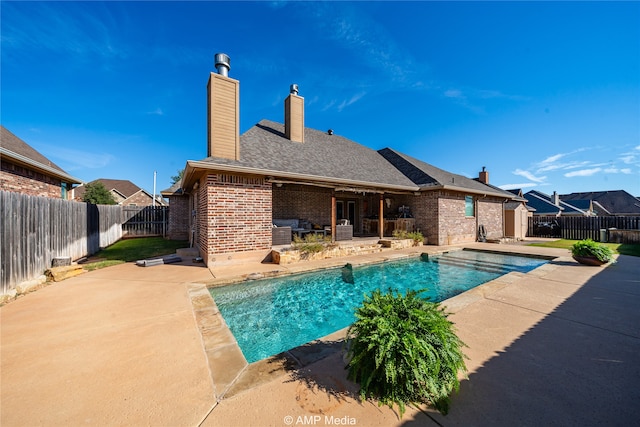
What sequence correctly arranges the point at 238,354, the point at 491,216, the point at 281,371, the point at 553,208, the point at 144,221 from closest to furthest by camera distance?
the point at 281,371 < the point at 238,354 < the point at 491,216 < the point at 144,221 < the point at 553,208

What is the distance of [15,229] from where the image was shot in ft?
16.3

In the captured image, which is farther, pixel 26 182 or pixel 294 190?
pixel 294 190

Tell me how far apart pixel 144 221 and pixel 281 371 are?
18391 millimetres

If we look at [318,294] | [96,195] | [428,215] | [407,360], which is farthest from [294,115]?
[96,195]

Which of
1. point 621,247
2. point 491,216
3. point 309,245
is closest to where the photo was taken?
point 309,245

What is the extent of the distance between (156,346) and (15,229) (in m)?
5.17

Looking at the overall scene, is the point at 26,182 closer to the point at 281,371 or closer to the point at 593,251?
the point at 281,371

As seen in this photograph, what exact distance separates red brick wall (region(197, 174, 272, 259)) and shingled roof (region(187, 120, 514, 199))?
1.85 feet

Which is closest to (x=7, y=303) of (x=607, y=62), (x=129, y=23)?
(x=129, y=23)

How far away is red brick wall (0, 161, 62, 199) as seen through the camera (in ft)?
25.6

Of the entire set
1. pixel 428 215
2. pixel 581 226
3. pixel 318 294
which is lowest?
pixel 318 294

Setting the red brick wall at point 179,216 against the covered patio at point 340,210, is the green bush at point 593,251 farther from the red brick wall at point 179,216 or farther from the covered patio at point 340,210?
the red brick wall at point 179,216

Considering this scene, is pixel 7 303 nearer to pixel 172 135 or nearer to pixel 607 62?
pixel 607 62

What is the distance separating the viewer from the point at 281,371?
7.65 ft
